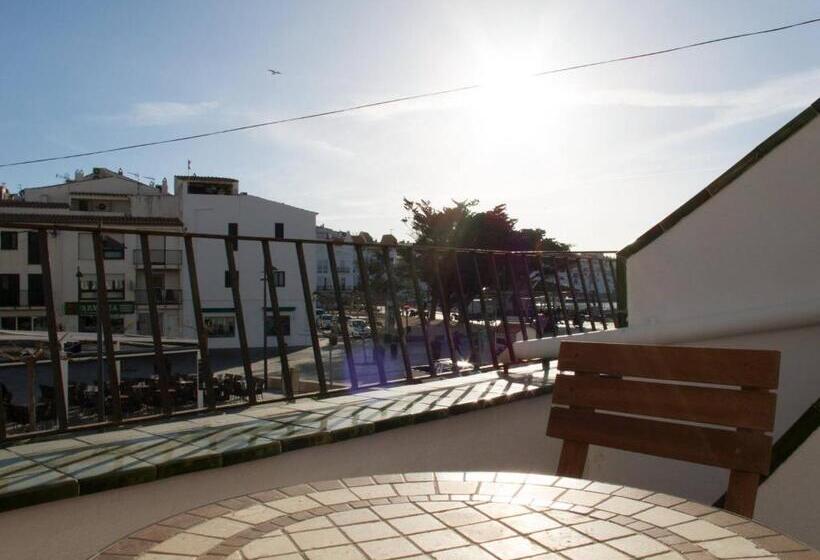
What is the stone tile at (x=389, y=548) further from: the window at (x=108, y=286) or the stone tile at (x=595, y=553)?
the window at (x=108, y=286)

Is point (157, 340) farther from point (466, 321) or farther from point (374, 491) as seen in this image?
point (466, 321)

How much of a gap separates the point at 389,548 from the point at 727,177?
3.01 meters

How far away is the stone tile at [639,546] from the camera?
1.20m

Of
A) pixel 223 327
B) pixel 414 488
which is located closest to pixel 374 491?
pixel 414 488

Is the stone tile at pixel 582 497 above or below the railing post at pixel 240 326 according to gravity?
below

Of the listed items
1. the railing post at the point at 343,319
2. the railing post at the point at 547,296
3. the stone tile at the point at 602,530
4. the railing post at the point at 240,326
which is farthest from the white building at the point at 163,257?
the stone tile at the point at 602,530

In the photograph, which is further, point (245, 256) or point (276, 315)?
point (245, 256)

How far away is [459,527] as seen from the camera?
1315 mm

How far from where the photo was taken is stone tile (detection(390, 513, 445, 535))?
1310mm

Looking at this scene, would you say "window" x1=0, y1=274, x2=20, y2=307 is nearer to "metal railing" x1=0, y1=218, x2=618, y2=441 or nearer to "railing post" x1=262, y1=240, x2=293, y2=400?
"metal railing" x1=0, y1=218, x2=618, y2=441

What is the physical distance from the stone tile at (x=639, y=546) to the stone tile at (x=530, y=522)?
0.13 meters

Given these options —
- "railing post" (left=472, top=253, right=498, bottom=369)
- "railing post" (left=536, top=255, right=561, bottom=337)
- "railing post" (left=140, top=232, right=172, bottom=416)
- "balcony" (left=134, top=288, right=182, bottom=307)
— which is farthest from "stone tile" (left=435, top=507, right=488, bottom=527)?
"balcony" (left=134, top=288, right=182, bottom=307)

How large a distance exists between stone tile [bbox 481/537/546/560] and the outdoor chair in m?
0.87

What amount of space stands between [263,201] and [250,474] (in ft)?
137
